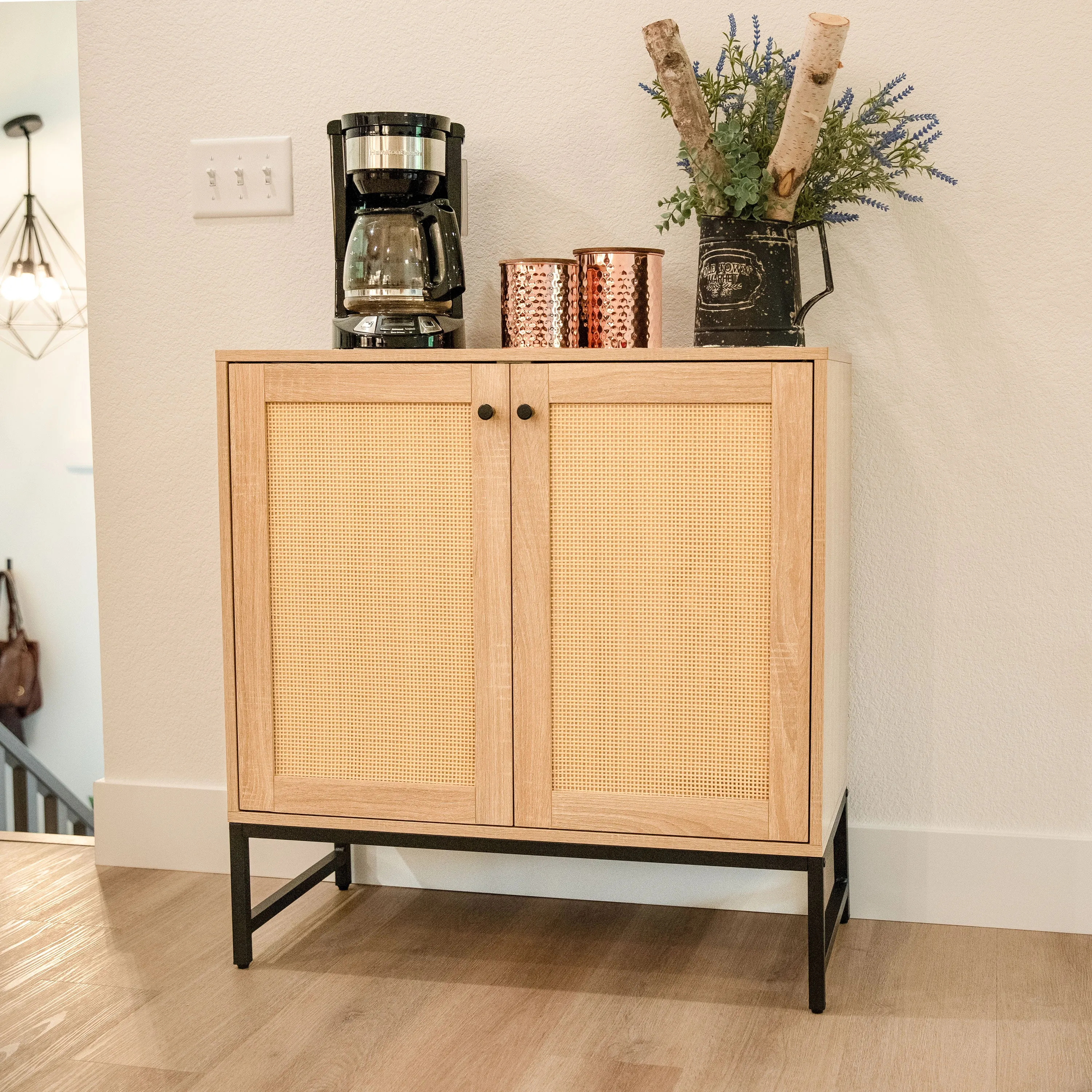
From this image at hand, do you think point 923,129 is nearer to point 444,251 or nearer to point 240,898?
point 444,251

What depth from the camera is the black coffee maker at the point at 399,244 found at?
1.70 m

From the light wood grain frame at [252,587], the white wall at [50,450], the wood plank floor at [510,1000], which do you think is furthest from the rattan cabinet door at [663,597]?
the white wall at [50,450]

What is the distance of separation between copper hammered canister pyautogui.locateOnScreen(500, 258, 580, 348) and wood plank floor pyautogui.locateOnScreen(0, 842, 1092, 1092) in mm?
903

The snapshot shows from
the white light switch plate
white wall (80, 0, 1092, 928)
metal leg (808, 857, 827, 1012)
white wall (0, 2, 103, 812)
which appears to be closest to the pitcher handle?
white wall (80, 0, 1092, 928)

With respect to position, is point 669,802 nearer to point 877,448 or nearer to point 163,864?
point 877,448

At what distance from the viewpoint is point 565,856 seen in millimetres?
1743

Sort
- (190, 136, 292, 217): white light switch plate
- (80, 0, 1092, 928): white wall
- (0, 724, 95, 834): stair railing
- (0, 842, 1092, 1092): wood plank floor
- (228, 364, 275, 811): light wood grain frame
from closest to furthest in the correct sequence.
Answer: (0, 842, 1092, 1092): wood plank floor, (228, 364, 275, 811): light wood grain frame, (80, 0, 1092, 928): white wall, (190, 136, 292, 217): white light switch plate, (0, 724, 95, 834): stair railing

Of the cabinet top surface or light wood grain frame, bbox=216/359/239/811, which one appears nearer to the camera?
the cabinet top surface

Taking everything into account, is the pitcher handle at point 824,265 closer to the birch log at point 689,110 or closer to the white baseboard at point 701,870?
the birch log at point 689,110

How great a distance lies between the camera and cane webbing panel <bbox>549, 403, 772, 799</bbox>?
5.12 ft

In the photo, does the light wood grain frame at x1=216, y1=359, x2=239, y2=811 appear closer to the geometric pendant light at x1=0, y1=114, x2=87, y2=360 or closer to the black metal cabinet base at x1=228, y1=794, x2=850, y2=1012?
the black metal cabinet base at x1=228, y1=794, x2=850, y2=1012

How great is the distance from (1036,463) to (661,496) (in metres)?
0.64

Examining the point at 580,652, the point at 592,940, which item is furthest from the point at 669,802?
the point at 592,940

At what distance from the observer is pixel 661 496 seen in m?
1.58
